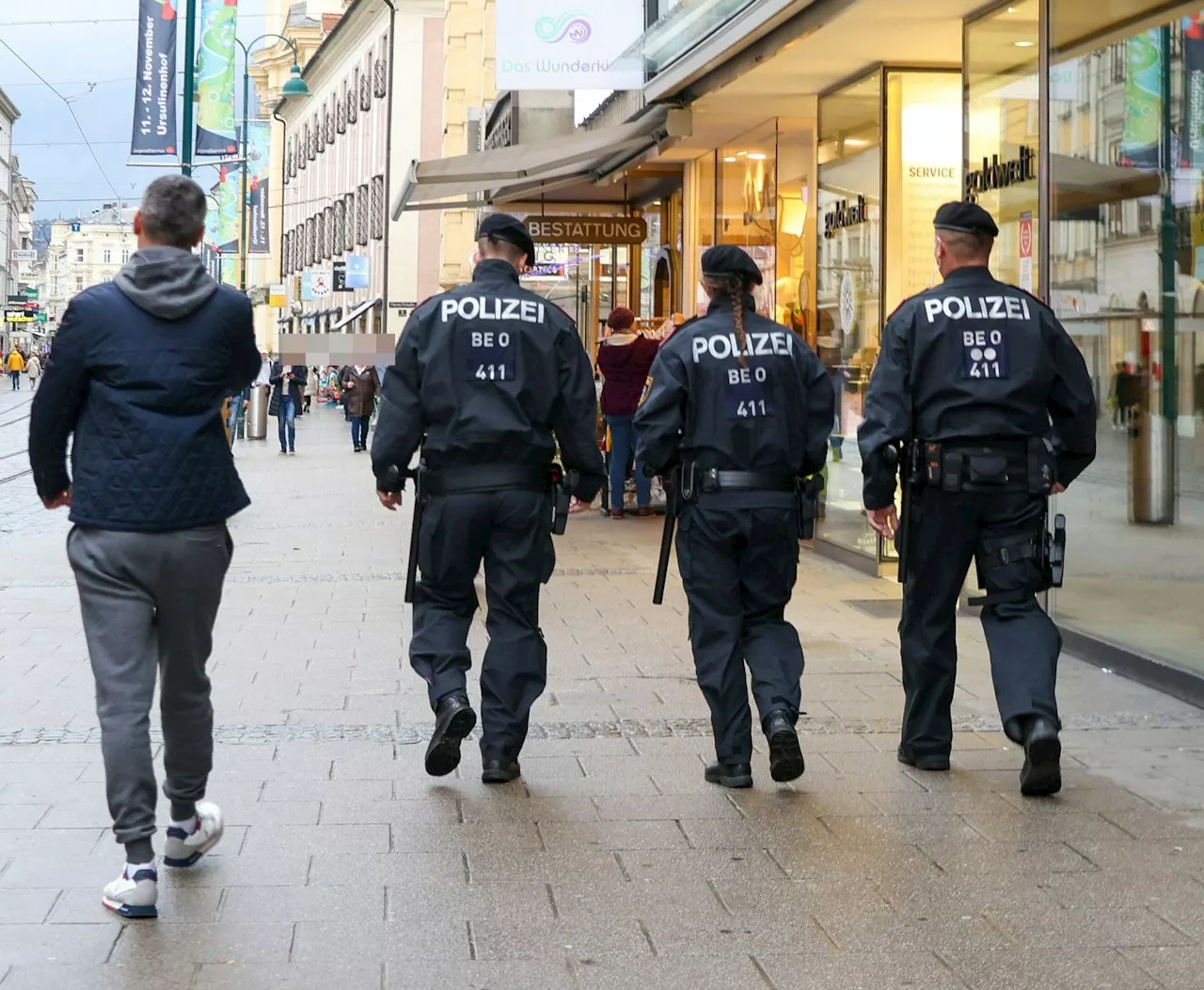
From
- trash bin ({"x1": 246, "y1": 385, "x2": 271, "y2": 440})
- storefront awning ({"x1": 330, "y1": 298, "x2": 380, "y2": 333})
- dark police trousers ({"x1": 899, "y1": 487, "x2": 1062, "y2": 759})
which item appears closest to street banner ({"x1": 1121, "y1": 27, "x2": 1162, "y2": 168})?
dark police trousers ({"x1": 899, "y1": 487, "x2": 1062, "y2": 759})

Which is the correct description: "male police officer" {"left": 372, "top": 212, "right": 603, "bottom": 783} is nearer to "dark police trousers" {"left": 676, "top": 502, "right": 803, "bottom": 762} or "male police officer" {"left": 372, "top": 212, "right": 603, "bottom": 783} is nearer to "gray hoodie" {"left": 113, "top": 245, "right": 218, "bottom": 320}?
"dark police trousers" {"left": 676, "top": 502, "right": 803, "bottom": 762}

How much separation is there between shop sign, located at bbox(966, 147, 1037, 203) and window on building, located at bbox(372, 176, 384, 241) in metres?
41.8

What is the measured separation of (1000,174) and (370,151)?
151ft

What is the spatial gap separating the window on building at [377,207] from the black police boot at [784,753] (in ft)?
152

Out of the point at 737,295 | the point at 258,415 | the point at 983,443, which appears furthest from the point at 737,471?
the point at 258,415

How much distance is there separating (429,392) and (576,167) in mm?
9192

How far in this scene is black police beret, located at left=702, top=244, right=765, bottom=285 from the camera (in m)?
6.07

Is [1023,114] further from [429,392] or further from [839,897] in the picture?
[839,897]

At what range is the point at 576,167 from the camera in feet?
48.4

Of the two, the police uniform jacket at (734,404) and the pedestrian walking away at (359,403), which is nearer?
the police uniform jacket at (734,404)

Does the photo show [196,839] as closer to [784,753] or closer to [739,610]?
[784,753]

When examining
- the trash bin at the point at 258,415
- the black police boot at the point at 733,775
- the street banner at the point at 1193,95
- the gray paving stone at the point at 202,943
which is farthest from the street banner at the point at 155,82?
the gray paving stone at the point at 202,943

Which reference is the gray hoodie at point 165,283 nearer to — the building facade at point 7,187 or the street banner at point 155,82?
the street banner at point 155,82

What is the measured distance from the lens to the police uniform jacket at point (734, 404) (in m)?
5.97
